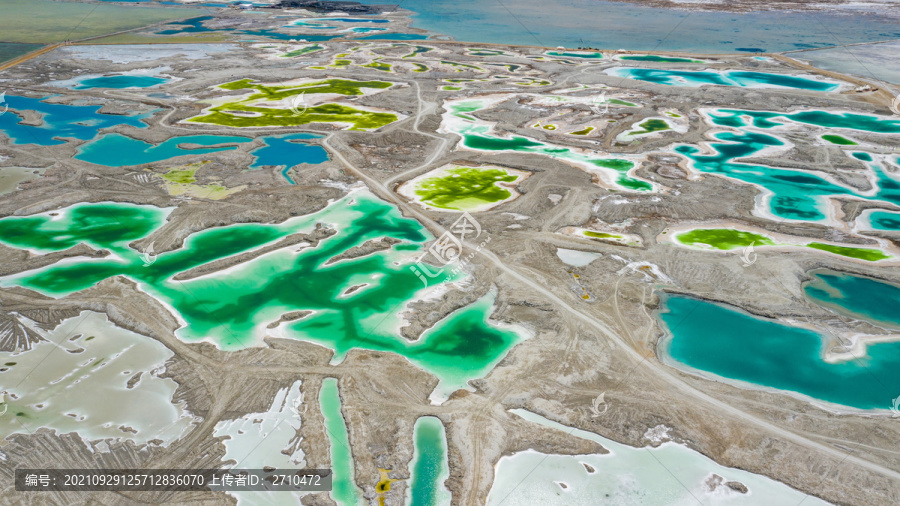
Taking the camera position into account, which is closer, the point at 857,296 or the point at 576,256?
the point at 857,296

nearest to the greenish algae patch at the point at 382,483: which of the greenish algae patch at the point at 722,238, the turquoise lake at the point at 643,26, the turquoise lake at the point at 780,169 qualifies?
the greenish algae patch at the point at 722,238

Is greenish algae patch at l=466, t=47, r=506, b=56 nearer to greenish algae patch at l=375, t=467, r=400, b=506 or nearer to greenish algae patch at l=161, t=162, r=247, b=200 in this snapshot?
greenish algae patch at l=161, t=162, r=247, b=200

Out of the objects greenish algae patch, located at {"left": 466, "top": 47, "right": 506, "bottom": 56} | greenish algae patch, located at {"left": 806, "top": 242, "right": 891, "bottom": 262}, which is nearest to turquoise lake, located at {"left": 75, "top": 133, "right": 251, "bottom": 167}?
greenish algae patch, located at {"left": 806, "top": 242, "right": 891, "bottom": 262}

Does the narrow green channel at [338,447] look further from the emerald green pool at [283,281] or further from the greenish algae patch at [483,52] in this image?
the greenish algae patch at [483,52]

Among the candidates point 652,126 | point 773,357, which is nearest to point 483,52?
point 652,126

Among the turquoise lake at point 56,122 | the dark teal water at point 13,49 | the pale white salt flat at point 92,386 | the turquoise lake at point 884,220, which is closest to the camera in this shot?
the pale white salt flat at point 92,386

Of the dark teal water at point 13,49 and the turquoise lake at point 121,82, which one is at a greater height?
the dark teal water at point 13,49

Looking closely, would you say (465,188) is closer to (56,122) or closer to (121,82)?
(56,122)
